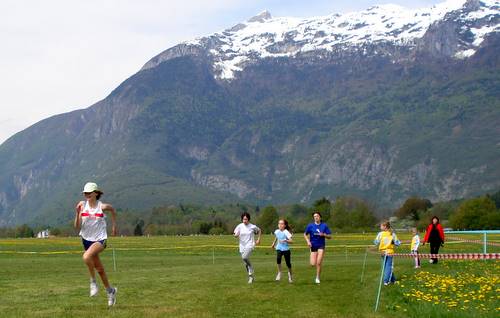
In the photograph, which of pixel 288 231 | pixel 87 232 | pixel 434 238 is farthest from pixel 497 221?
pixel 87 232

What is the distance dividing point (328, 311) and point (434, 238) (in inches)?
728

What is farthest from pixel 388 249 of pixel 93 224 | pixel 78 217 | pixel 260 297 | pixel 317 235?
pixel 78 217

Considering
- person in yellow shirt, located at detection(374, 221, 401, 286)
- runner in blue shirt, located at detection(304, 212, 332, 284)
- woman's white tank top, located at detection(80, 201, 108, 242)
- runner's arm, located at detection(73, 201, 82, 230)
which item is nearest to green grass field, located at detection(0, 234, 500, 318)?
person in yellow shirt, located at detection(374, 221, 401, 286)

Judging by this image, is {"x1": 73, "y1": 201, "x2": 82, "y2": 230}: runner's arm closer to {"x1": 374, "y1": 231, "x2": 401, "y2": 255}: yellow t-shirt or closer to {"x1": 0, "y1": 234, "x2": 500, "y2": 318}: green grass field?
{"x1": 0, "y1": 234, "x2": 500, "y2": 318}: green grass field

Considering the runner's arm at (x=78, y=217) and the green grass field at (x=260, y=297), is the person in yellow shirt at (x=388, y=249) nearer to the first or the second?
the green grass field at (x=260, y=297)

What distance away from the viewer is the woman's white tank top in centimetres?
1728

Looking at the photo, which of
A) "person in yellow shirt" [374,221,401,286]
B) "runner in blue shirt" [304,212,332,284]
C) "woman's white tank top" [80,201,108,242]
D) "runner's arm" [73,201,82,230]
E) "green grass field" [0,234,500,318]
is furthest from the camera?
"runner in blue shirt" [304,212,332,284]

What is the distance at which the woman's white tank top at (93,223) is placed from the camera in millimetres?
17281

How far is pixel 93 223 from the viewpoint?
17.4 meters

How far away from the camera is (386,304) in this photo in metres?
18.5

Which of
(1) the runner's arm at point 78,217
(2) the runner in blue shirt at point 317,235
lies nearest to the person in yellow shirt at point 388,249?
(2) the runner in blue shirt at point 317,235

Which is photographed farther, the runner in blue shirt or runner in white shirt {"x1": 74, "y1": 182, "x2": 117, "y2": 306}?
the runner in blue shirt

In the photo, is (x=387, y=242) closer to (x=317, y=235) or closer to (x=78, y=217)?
(x=317, y=235)

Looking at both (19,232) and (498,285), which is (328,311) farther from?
(19,232)
